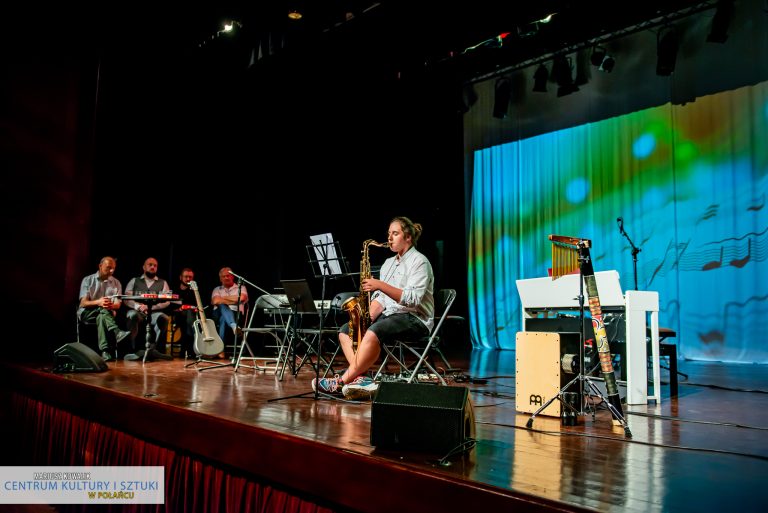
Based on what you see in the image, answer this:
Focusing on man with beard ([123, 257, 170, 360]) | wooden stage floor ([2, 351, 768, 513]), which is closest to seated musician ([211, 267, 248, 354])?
man with beard ([123, 257, 170, 360])

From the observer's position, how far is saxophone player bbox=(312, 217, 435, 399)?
3539 mm

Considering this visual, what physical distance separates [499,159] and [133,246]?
642 cm

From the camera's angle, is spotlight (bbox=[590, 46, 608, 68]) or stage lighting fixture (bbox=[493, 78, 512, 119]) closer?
spotlight (bbox=[590, 46, 608, 68])

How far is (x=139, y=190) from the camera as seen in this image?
9117mm

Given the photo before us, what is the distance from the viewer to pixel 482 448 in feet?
7.43

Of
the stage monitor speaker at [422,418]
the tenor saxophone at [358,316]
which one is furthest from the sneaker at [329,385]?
the stage monitor speaker at [422,418]

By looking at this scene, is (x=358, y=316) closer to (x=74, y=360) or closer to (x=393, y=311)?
(x=393, y=311)

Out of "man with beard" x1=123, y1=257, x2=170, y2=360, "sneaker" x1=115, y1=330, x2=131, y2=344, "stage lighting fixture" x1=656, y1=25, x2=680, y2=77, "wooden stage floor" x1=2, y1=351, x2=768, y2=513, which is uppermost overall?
"stage lighting fixture" x1=656, y1=25, x2=680, y2=77

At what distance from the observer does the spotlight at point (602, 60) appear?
7871mm

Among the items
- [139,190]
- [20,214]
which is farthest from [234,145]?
[20,214]

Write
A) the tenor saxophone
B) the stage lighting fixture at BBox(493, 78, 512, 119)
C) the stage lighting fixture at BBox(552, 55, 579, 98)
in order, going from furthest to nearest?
the stage lighting fixture at BBox(493, 78, 512, 119) → the stage lighting fixture at BBox(552, 55, 579, 98) → the tenor saxophone

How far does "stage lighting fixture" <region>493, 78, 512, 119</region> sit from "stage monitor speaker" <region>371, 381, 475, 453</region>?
7.88m

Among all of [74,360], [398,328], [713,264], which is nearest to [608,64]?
[713,264]

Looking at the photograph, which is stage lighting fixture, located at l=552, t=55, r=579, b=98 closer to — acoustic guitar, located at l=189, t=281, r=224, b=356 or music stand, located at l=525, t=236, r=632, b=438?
acoustic guitar, located at l=189, t=281, r=224, b=356
